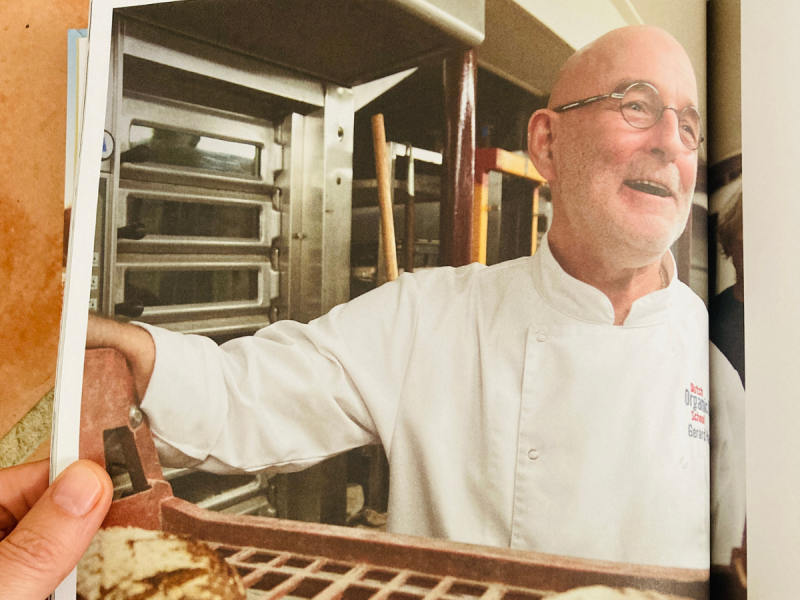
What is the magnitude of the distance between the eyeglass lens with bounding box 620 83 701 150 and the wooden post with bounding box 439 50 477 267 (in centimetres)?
13

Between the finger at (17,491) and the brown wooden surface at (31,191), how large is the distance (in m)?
0.09

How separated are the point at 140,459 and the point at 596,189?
0.51m

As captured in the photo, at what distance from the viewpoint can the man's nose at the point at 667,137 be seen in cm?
45

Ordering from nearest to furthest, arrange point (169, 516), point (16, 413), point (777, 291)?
point (777, 291), point (169, 516), point (16, 413)

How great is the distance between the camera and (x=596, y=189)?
46 cm

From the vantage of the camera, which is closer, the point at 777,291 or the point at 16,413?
the point at 777,291

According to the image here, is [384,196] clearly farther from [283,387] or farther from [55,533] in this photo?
[55,533]

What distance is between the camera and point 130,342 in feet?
1.80

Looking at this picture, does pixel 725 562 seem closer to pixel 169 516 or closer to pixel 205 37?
pixel 169 516

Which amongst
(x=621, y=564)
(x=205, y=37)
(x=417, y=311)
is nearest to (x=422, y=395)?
(x=417, y=311)

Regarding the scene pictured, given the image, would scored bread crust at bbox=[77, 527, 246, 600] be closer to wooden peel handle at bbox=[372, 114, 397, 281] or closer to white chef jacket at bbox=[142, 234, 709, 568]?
white chef jacket at bbox=[142, 234, 709, 568]

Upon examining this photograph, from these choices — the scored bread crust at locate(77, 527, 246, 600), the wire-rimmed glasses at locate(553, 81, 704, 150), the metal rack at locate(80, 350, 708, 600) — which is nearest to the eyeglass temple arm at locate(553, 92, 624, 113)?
the wire-rimmed glasses at locate(553, 81, 704, 150)

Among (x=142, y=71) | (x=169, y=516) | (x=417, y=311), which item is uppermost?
(x=142, y=71)

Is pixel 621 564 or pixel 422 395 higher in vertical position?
pixel 422 395
